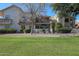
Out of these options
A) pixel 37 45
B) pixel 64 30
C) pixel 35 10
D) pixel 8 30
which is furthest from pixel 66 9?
pixel 8 30

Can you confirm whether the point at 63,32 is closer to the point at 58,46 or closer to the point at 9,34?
the point at 58,46

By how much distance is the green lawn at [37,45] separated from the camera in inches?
291

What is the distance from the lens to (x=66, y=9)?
7520 millimetres

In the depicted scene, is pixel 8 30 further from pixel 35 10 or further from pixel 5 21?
pixel 35 10

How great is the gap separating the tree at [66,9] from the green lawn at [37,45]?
40 cm

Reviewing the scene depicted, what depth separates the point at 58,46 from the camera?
24.6 ft

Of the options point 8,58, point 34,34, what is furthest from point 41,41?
point 8,58

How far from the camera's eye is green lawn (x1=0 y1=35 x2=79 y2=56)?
24.3 feet

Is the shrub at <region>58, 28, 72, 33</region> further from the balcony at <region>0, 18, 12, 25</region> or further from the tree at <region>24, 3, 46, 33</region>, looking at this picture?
the balcony at <region>0, 18, 12, 25</region>

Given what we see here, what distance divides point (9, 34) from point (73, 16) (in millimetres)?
1154

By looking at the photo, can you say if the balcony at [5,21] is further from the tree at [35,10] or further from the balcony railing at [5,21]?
the tree at [35,10]

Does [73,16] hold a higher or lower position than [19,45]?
higher

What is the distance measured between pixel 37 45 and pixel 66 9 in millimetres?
806

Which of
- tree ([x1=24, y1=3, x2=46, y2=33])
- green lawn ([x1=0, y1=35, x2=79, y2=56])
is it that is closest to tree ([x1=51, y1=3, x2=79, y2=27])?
tree ([x1=24, y1=3, x2=46, y2=33])
